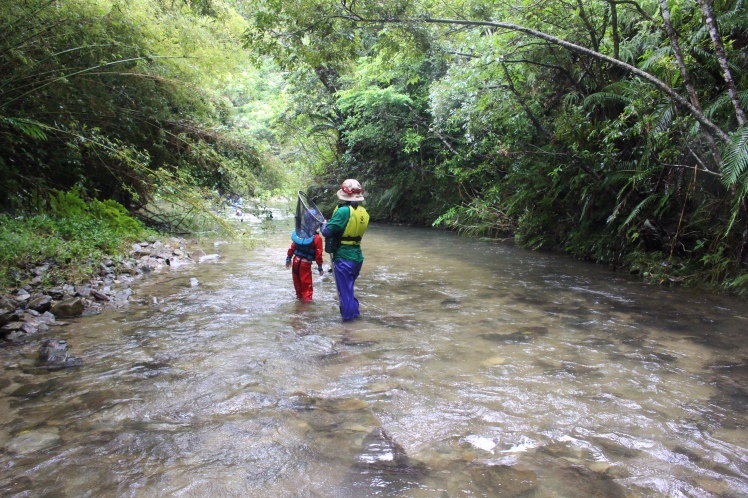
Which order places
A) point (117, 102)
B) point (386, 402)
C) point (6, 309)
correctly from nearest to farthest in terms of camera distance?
point (386, 402)
point (6, 309)
point (117, 102)

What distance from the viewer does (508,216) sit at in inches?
551

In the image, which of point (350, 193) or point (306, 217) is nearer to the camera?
point (350, 193)

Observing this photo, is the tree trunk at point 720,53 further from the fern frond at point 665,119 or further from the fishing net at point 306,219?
the fishing net at point 306,219

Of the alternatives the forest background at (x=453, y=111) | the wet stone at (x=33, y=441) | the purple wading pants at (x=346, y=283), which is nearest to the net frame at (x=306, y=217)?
the purple wading pants at (x=346, y=283)

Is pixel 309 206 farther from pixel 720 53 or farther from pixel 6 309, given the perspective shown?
pixel 720 53

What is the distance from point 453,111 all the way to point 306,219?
8.83 m

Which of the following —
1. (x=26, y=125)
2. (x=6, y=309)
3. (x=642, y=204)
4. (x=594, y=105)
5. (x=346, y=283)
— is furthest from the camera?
(x=594, y=105)

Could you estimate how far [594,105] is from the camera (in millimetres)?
9320

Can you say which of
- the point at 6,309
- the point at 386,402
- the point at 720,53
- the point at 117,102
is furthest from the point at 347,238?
the point at 117,102

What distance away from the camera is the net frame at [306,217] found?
22.2ft

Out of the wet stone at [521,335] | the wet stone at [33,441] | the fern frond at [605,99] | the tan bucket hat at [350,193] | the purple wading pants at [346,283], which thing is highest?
the fern frond at [605,99]

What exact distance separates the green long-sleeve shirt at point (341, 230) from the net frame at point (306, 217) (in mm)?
579

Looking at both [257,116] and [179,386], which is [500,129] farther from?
[257,116]

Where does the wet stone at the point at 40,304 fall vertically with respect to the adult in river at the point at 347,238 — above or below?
below
